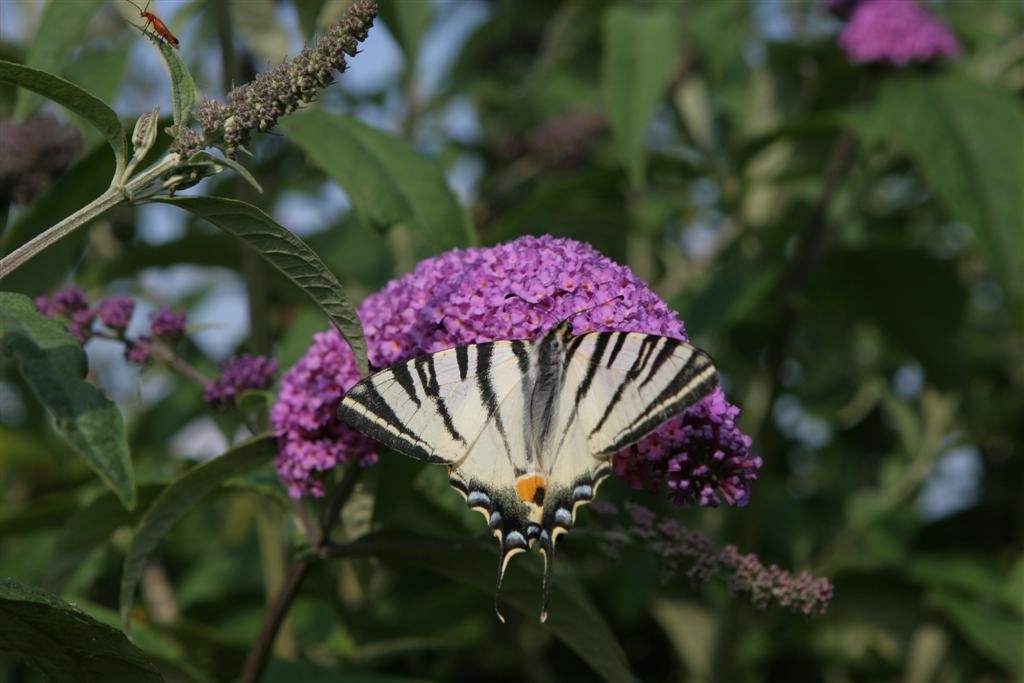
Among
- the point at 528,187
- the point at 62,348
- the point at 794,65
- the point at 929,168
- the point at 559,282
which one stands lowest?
the point at 62,348

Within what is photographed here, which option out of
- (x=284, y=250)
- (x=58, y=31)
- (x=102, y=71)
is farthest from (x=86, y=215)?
(x=102, y=71)

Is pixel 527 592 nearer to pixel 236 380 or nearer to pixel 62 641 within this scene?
pixel 236 380

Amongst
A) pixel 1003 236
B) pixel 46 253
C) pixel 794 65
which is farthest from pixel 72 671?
pixel 794 65

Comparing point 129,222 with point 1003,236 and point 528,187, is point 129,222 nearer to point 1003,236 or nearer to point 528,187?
point 528,187

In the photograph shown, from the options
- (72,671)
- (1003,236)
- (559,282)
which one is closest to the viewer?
(72,671)

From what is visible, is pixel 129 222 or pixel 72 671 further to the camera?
pixel 129 222

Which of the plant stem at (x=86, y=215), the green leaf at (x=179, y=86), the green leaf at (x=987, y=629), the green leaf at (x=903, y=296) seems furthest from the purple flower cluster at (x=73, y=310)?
the green leaf at (x=987, y=629)

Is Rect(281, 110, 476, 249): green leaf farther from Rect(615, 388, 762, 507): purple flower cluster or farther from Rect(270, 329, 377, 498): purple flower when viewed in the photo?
Rect(615, 388, 762, 507): purple flower cluster
